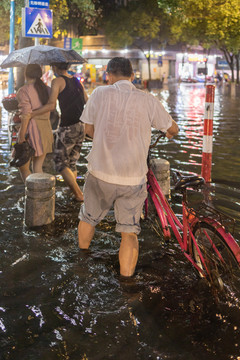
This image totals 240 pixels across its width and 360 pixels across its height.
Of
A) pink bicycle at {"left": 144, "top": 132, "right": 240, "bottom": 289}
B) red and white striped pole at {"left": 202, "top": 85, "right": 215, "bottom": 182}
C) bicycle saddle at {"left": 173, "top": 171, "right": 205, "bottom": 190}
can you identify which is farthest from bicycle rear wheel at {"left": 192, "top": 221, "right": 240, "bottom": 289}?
red and white striped pole at {"left": 202, "top": 85, "right": 215, "bottom": 182}

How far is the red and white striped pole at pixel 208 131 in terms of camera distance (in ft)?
23.1

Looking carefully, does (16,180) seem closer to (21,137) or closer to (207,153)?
(21,137)

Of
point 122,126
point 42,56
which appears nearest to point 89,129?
point 122,126

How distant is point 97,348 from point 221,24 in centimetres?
2868

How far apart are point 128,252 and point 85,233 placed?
0.55 metres

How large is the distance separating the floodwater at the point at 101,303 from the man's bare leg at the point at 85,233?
13 centimetres

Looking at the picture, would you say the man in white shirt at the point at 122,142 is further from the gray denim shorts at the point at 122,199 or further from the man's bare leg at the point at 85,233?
the man's bare leg at the point at 85,233

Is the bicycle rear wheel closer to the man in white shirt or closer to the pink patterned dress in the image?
the man in white shirt

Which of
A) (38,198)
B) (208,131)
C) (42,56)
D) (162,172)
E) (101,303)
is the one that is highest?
(42,56)

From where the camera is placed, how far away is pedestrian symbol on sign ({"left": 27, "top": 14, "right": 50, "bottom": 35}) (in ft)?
36.1

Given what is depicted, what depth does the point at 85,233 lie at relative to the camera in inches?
176

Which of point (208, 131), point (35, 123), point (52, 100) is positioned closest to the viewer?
point (52, 100)

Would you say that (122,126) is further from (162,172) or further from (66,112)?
(162,172)

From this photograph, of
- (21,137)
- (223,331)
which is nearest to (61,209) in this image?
(21,137)
